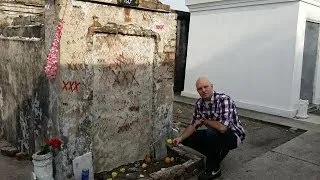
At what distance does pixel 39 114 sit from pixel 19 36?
1316 millimetres

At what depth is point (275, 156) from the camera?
538cm

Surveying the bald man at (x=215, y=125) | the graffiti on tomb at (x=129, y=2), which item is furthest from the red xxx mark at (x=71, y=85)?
the bald man at (x=215, y=125)

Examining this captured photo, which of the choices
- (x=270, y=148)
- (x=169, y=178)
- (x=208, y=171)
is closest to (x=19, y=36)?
(x=169, y=178)

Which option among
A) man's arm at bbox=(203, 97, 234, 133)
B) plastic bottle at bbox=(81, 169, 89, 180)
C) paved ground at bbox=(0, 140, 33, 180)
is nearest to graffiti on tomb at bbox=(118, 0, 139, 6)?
man's arm at bbox=(203, 97, 234, 133)

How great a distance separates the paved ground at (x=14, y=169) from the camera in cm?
446

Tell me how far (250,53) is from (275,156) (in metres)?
3.85

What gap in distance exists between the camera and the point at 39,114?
14.7 ft

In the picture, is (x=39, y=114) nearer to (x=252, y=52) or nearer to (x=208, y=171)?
(x=208, y=171)

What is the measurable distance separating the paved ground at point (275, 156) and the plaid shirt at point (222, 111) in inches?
23.6

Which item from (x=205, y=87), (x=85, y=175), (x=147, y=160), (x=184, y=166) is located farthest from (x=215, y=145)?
(x=85, y=175)

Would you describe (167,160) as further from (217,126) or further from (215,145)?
(217,126)

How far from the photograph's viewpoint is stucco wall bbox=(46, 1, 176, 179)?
3867 mm

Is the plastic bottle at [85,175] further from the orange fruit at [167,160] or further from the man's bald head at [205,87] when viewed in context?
the man's bald head at [205,87]

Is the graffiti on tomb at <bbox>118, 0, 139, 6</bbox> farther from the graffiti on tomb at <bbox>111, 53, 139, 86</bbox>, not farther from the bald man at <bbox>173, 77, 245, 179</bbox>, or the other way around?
the bald man at <bbox>173, 77, 245, 179</bbox>
